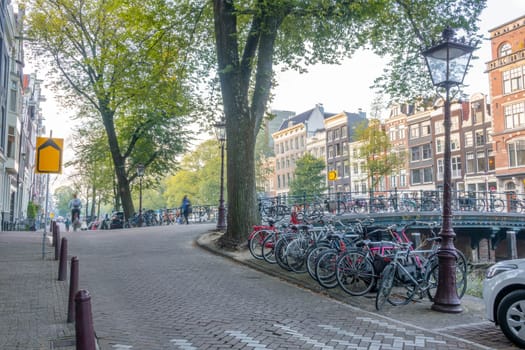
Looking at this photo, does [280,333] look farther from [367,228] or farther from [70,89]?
[70,89]

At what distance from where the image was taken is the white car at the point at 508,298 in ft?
18.4

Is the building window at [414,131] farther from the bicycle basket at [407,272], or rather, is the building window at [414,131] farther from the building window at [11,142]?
the bicycle basket at [407,272]

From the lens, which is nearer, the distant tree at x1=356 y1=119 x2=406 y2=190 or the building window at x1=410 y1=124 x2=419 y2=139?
the distant tree at x1=356 y1=119 x2=406 y2=190

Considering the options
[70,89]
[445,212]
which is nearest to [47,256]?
[445,212]

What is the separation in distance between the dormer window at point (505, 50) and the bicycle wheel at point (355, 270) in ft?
133

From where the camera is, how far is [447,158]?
8.09 meters

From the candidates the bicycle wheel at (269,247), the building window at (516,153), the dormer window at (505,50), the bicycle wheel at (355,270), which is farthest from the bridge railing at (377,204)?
the dormer window at (505,50)

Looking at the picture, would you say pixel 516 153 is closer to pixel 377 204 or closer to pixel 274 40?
pixel 377 204

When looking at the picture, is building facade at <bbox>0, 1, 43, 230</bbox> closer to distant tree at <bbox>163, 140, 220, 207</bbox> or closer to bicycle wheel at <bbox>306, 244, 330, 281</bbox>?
bicycle wheel at <bbox>306, 244, 330, 281</bbox>

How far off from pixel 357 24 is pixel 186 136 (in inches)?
788

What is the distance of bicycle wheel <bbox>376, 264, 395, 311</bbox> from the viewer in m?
7.63

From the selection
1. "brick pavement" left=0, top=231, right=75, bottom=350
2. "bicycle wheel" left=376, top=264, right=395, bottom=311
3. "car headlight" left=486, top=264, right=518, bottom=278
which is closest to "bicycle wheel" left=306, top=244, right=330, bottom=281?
"bicycle wheel" left=376, top=264, right=395, bottom=311

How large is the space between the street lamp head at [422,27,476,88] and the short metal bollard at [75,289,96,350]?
6608 mm

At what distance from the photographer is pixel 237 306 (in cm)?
766
